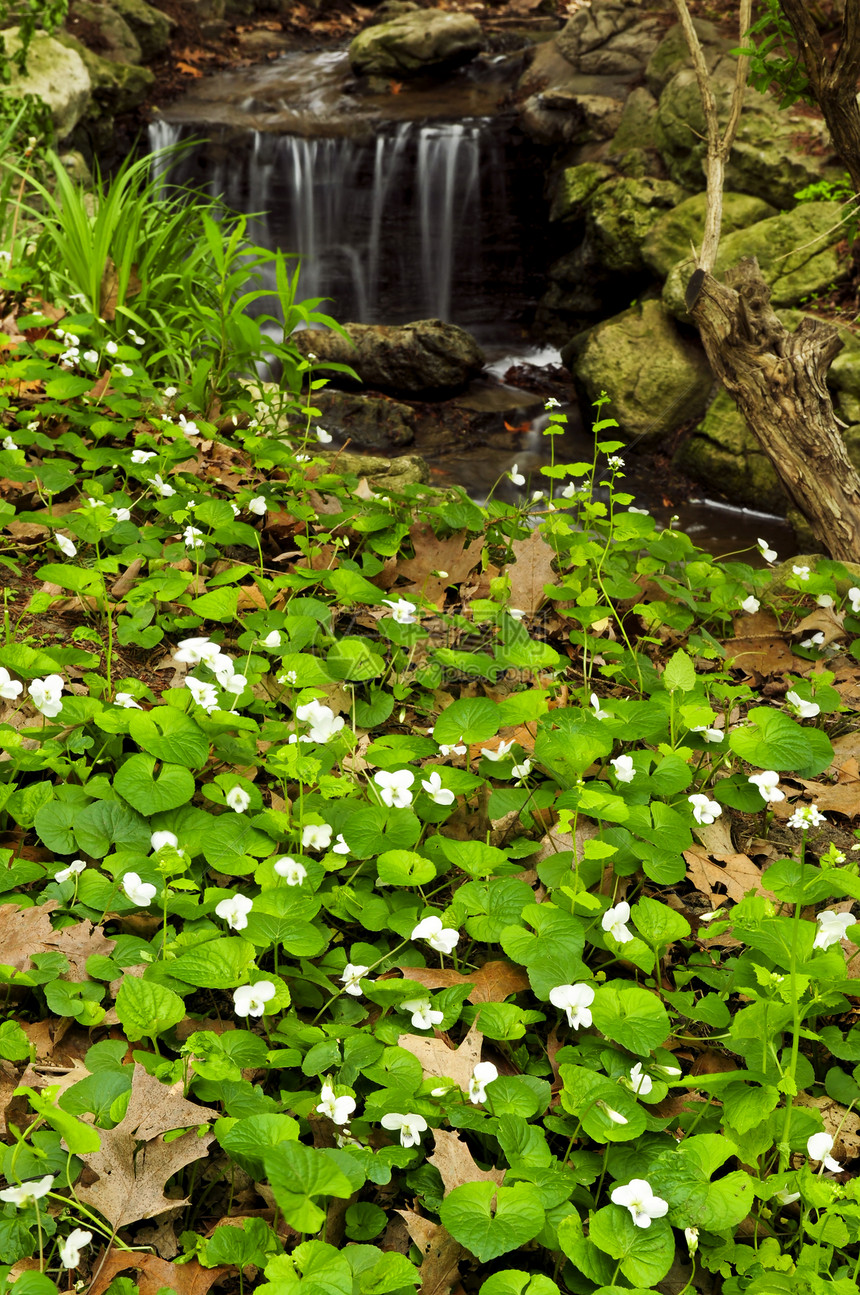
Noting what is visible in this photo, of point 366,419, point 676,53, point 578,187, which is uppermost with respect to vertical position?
point 676,53

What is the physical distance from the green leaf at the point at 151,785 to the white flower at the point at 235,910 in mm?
256

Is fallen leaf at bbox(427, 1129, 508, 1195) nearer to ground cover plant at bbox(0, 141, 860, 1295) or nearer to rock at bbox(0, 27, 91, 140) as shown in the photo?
ground cover plant at bbox(0, 141, 860, 1295)

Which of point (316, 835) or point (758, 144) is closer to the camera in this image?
point (316, 835)

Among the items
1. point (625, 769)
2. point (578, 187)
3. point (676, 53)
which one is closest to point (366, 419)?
point (578, 187)

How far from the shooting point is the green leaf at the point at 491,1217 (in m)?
1.10


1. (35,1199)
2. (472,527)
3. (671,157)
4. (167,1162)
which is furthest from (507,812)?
(671,157)

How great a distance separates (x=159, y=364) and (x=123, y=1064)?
3.07m

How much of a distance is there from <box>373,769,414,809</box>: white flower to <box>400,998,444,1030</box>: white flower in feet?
1.21

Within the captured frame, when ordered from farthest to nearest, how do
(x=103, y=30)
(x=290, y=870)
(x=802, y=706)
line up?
(x=103, y=30), (x=802, y=706), (x=290, y=870)

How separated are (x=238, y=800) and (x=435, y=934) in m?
0.46

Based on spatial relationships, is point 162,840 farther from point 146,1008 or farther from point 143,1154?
point 143,1154

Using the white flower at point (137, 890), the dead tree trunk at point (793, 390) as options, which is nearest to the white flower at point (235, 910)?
the white flower at point (137, 890)

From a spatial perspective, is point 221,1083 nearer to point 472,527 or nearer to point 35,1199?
point 35,1199

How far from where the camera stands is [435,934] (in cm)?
145
